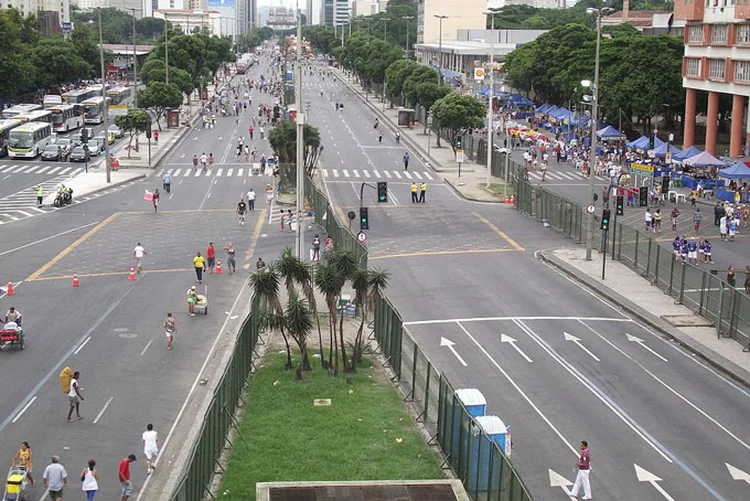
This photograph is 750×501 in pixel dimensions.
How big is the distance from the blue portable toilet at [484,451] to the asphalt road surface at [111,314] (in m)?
7.18

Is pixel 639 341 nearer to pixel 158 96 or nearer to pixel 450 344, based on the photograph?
pixel 450 344

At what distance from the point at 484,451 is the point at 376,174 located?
193 feet

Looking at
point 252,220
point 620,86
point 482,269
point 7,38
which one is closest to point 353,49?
point 7,38

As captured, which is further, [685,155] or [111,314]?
[685,155]

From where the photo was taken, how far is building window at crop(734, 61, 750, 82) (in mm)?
74500

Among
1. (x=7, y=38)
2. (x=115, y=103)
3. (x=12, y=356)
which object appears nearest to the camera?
(x=12, y=356)

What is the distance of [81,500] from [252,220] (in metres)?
37.4

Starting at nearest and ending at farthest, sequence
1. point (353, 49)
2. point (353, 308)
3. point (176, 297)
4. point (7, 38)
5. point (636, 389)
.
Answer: point (636, 389) < point (353, 308) < point (176, 297) < point (7, 38) < point (353, 49)

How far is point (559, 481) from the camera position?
23656mm

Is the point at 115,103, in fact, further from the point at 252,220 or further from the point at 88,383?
the point at 88,383

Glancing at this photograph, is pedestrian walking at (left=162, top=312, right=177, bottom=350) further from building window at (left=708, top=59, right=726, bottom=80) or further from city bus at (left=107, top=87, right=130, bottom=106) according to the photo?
city bus at (left=107, top=87, right=130, bottom=106)

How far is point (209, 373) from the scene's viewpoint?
103ft

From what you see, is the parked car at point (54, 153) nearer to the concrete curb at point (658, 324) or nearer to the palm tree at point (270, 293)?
the concrete curb at point (658, 324)

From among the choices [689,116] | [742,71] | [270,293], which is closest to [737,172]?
[742,71]
